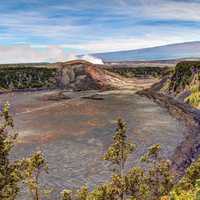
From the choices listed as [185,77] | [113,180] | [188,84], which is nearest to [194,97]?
[188,84]

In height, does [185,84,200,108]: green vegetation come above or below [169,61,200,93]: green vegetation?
below

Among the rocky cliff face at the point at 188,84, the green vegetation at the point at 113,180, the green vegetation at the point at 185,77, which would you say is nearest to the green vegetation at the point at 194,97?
the rocky cliff face at the point at 188,84

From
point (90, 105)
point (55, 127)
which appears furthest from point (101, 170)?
point (90, 105)

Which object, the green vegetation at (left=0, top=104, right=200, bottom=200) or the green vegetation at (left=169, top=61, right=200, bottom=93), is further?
the green vegetation at (left=169, top=61, right=200, bottom=93)

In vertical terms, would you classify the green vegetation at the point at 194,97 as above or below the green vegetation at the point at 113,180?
below

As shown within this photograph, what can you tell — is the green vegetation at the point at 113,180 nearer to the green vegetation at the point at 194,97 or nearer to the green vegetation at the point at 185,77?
the green vegetation at the point at 194,97

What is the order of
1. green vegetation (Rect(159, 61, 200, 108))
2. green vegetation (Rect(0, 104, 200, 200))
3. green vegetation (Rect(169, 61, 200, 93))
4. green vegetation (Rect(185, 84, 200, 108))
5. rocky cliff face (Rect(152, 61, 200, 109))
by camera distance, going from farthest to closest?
1. green vegetation (Rect(169, 61, 200, 93))
2. rocky cliff face (Rect(152, 61, 200, 109))
3. green vegetation (Rect(159, 61, 200, 108))
4. green vegetation (Rect(185, 84, 200, 108))
5. green vegetation (Rect(0, 104, 200, 200))

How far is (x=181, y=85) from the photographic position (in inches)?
7254

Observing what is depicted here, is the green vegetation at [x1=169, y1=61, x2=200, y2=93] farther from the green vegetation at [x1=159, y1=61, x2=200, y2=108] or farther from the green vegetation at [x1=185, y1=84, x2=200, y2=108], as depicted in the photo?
the green vegetation at [x1=185, y1=84, x2=200, y2=108]

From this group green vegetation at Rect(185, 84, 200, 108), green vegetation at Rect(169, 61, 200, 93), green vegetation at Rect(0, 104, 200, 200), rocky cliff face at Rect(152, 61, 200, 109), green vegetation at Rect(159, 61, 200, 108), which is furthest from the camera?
green vegetation at Rect(169, 61, 200, 93)

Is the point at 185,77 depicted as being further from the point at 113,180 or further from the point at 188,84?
the point at 113,180

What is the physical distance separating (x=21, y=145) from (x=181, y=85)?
4317 inches

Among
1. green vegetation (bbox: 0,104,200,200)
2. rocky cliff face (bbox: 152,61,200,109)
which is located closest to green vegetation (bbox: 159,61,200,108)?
rocky cliff face (bbox: 152,61,200,109)

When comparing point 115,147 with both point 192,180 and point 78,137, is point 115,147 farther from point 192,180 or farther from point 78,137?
point 78,137
